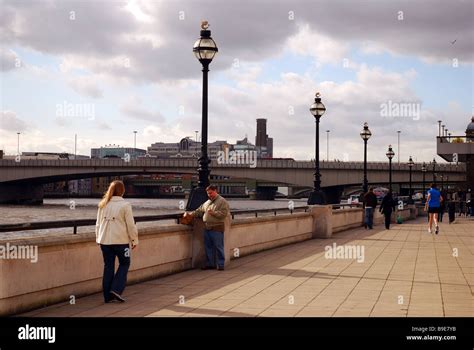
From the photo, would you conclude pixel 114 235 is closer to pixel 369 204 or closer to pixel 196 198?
pixel 196 198

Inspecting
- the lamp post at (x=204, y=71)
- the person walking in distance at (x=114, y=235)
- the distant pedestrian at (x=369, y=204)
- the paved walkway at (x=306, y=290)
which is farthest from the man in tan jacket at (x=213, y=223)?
the distant pedestrian at (x=369, y=204)

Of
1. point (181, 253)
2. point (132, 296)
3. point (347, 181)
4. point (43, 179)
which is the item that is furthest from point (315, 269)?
point (43, 179)

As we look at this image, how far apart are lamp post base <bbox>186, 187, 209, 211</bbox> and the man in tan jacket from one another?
0.61 meters

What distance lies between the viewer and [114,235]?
932 centimetres

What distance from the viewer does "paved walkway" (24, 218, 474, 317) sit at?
352 inches

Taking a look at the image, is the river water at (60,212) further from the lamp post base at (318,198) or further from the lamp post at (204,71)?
the lamp post at (204,71)

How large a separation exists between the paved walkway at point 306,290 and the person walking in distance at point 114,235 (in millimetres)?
286

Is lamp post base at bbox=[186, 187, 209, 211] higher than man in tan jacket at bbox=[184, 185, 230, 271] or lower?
higher

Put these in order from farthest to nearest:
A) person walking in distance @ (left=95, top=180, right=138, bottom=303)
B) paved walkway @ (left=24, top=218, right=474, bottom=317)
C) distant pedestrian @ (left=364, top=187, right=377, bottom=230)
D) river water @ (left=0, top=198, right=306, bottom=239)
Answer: river water @ (left=0, top=198, right=306, bottom=239), distant pedestrian @ (left=364, top=187, right=377, bottom=230), person walking in distance @ (left=95, top=180, right=138, bottom=303), paved walkway @ (left=24, top=218, right=474, bottom=317)

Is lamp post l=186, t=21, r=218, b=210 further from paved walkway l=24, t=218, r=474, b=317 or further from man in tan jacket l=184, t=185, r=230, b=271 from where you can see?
paved walkway l=24, t=218, r=474, b=317

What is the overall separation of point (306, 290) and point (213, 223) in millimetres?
2934

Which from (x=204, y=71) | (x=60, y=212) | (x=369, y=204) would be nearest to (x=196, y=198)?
(x=204, y=71)

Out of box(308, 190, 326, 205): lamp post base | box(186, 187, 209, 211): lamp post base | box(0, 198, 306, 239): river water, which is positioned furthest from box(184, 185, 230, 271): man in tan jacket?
box(308, 190, 326, 205): lamp post base
